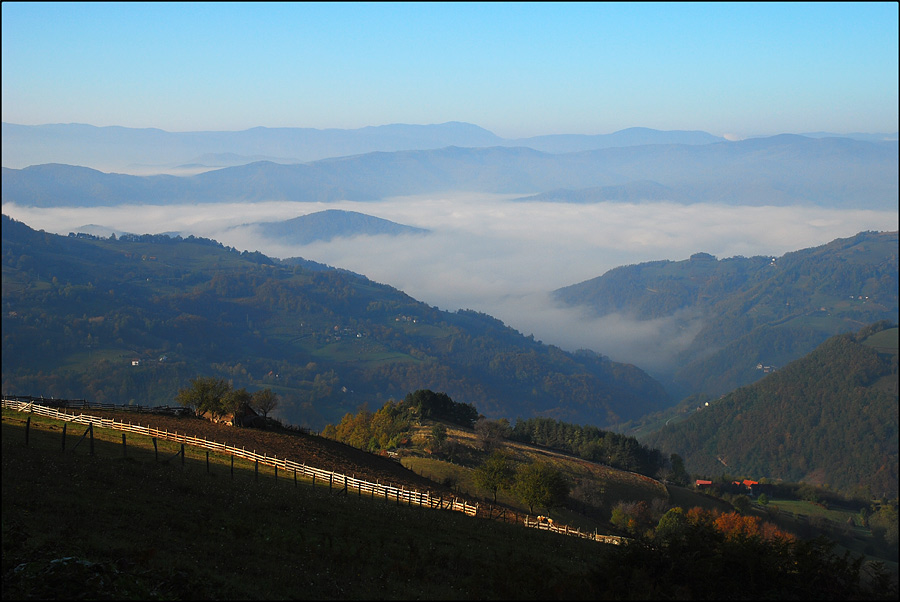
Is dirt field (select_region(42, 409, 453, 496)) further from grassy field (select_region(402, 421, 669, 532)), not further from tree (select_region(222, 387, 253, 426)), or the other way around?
grassy field (select_region(402, 421, 669, 532))

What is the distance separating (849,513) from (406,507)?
78518mm

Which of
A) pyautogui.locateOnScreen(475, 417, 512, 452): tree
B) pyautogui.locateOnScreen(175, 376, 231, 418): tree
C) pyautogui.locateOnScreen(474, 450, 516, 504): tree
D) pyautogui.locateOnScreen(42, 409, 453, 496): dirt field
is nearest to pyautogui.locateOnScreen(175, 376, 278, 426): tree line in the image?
pyautogui.locateOnScreen(175, 376, 231, 418): tree

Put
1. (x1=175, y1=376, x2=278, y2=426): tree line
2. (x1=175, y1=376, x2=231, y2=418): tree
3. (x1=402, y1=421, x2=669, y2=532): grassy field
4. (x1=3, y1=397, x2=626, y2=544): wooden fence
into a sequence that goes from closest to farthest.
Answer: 1. (x1=3, y1=397, x2=626, y2=544): wooden fence
2. (x1=175, y1=376, x2=278, y2=426): tree line
3. (x1=175, y1=376, x2=231, y2=418): tree
4. (x1=402, y1=421, x2=669, y2=532): grassy field

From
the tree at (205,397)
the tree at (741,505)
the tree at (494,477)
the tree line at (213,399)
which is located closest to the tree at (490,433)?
the tree at (494,477)

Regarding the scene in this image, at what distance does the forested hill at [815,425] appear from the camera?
450ft

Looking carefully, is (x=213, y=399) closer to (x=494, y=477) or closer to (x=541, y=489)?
(x=494, y=477)

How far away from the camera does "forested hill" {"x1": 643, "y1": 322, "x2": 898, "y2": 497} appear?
13725 cm

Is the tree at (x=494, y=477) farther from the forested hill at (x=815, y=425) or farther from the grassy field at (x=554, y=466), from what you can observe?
the forested hill at (x=815, y=425)

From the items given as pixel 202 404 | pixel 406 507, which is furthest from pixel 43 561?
pixel 202 404

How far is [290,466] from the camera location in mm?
32625

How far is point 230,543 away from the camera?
17656mm

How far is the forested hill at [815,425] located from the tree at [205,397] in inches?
4647

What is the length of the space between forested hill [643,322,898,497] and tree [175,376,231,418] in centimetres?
11803

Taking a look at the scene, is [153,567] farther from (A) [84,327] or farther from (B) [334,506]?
(A) [84,327]
